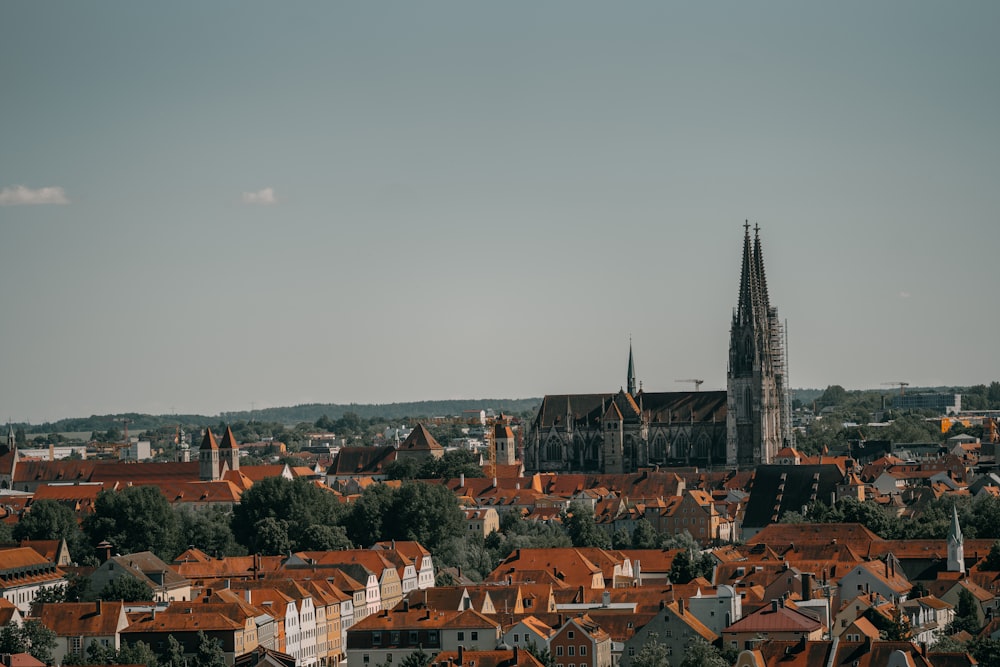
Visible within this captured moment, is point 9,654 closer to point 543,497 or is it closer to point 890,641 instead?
point 890,641

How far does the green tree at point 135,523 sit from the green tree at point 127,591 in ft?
82.1

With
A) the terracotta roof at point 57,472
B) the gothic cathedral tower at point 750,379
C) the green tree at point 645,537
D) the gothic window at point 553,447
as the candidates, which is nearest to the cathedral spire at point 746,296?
the gothic cathedral tower at point 750,379

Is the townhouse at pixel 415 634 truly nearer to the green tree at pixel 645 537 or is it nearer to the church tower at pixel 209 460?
the green tree at pixel 645 537

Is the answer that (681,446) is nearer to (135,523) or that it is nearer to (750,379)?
(750,379)

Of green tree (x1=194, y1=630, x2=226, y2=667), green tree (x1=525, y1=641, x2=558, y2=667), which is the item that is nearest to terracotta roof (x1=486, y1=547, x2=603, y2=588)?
green tree (x1=525, y1=641, x2=558, y2=667)

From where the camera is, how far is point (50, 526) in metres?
135

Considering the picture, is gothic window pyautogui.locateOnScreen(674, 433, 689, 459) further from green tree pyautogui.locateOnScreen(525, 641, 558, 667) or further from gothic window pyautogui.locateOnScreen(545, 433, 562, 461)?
green tree pyautogui.locateOnScreen(525, 641, 558, 667)

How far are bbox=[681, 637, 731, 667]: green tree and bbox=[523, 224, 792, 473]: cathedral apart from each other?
3702 inches

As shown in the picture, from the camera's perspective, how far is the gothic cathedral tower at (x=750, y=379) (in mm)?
175125

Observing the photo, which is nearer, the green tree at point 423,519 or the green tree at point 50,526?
the green tree at point 50,526

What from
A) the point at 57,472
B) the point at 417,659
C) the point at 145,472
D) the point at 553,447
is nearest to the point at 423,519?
the point at 417,659

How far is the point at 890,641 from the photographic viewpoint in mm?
76938

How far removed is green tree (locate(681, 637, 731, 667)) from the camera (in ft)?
255

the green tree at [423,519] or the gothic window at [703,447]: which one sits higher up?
the gothic window at [703,447]
